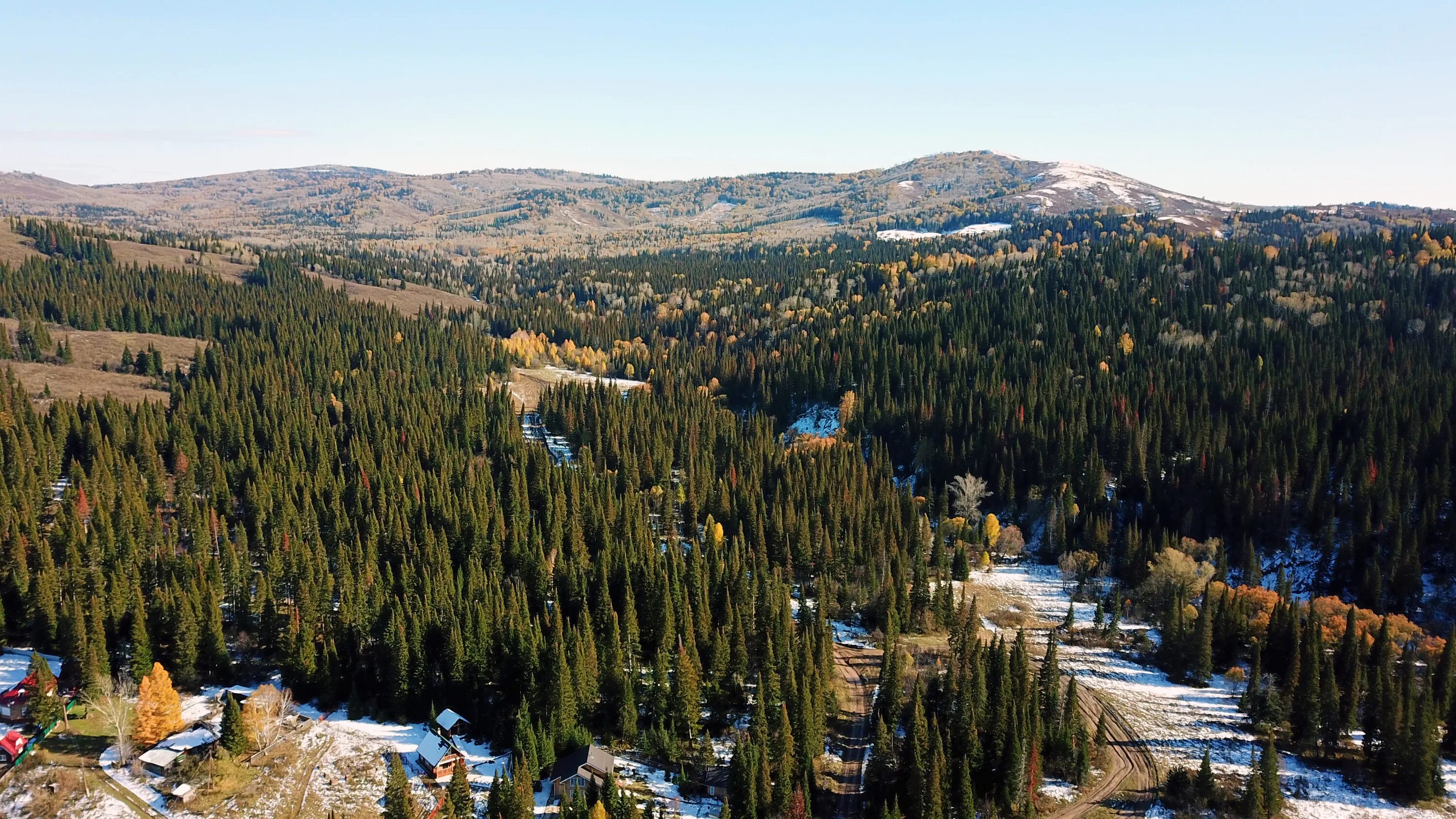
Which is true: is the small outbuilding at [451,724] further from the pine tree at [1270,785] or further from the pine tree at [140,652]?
the pine tree at [1270,785]

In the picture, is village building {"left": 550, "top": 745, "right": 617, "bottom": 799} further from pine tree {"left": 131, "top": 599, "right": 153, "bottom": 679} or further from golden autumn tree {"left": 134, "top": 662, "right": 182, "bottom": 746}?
pine tree {"left": 131, "top": 599, "right": 153, "bottom": 679}

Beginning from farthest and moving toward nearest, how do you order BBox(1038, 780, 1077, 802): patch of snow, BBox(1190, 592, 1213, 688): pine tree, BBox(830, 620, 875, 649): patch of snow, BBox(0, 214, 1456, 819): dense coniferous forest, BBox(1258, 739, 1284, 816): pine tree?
BBox(830, 620, 875, 649): patch of snow < BBox(1190, 592, 1213, 688): pine tree < BBox(0, 214, 1456, 819): dense coniferous forest < BBox(1038, 780, 1077, 802): patch of snow < BBox(1258, 739, 1284, 816): pine tree

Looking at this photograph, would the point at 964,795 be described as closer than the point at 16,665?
Yes

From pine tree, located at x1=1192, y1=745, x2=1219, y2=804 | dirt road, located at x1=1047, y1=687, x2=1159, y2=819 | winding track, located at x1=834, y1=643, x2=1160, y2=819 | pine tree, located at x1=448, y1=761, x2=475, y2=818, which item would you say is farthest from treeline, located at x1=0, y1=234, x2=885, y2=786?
pine tree, located at x1=1192, y1=745, x2=1219, y2=804

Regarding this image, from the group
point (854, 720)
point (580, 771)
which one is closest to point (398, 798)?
point (580, 771)

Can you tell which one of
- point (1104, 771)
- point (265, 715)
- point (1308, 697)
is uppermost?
point (1308, 697)

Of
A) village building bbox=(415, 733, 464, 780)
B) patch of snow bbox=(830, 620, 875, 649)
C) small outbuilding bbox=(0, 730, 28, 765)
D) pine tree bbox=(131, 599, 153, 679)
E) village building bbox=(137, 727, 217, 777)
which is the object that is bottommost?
patch of snow bbox=(830, 620, 875, 649)

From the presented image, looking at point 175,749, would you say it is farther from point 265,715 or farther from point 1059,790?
point 1059,790
